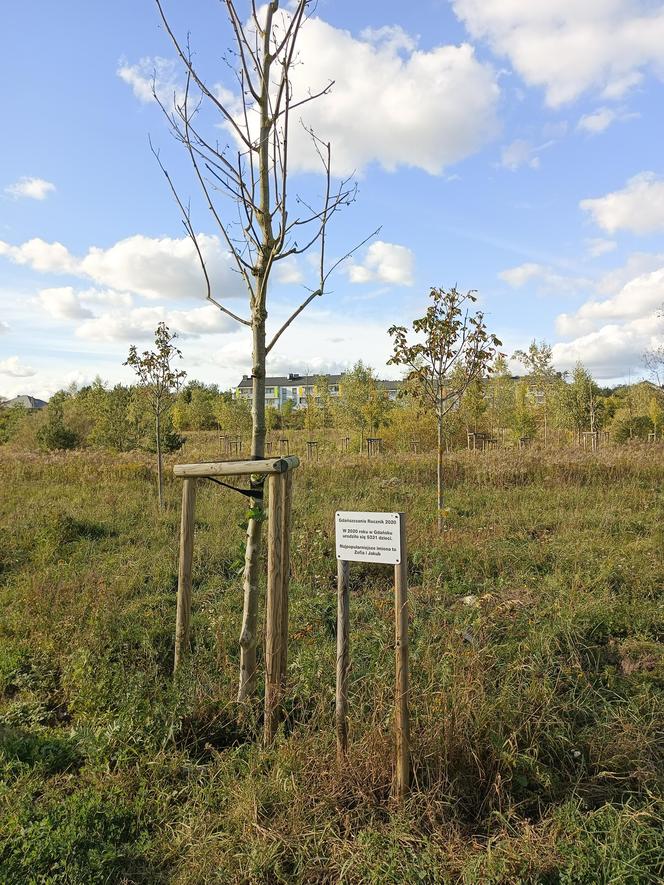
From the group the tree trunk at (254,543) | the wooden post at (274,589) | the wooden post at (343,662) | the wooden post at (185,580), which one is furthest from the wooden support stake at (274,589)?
the wooden post at (185,580)

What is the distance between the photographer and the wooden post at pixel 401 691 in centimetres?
267

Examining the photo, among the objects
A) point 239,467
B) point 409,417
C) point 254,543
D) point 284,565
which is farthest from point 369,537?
point 409,417

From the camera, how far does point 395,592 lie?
2883mm

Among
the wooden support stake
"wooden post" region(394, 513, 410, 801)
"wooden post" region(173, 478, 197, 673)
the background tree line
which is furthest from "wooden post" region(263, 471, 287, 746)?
the background tree line

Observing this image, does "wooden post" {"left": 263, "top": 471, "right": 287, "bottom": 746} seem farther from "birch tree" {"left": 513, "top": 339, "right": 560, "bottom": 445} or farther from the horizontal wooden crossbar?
"birch tree" {"left": 513, "top": 339, "right": 560, "bottom": 445}

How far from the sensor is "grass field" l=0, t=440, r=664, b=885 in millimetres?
2404

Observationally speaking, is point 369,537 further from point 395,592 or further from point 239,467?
point 239,467

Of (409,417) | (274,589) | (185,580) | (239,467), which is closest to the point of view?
(274,589)

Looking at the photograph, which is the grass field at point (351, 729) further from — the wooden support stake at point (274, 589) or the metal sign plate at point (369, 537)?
the metal sign plate at point (369, 537)

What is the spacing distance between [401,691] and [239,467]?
1.62m

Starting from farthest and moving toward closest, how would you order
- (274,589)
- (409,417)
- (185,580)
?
(409,417), (185,580), (274,589)

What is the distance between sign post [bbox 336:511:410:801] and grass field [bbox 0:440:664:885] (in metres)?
0.13

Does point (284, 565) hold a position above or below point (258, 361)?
below

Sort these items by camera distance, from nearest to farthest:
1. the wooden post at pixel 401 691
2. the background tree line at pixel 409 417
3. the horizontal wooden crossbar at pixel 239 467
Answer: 1. the wooden post at pixel 401 691
2. the horizontal wooden crossbar at pixel 239 467
3. the background tree line at pixel 409 417
